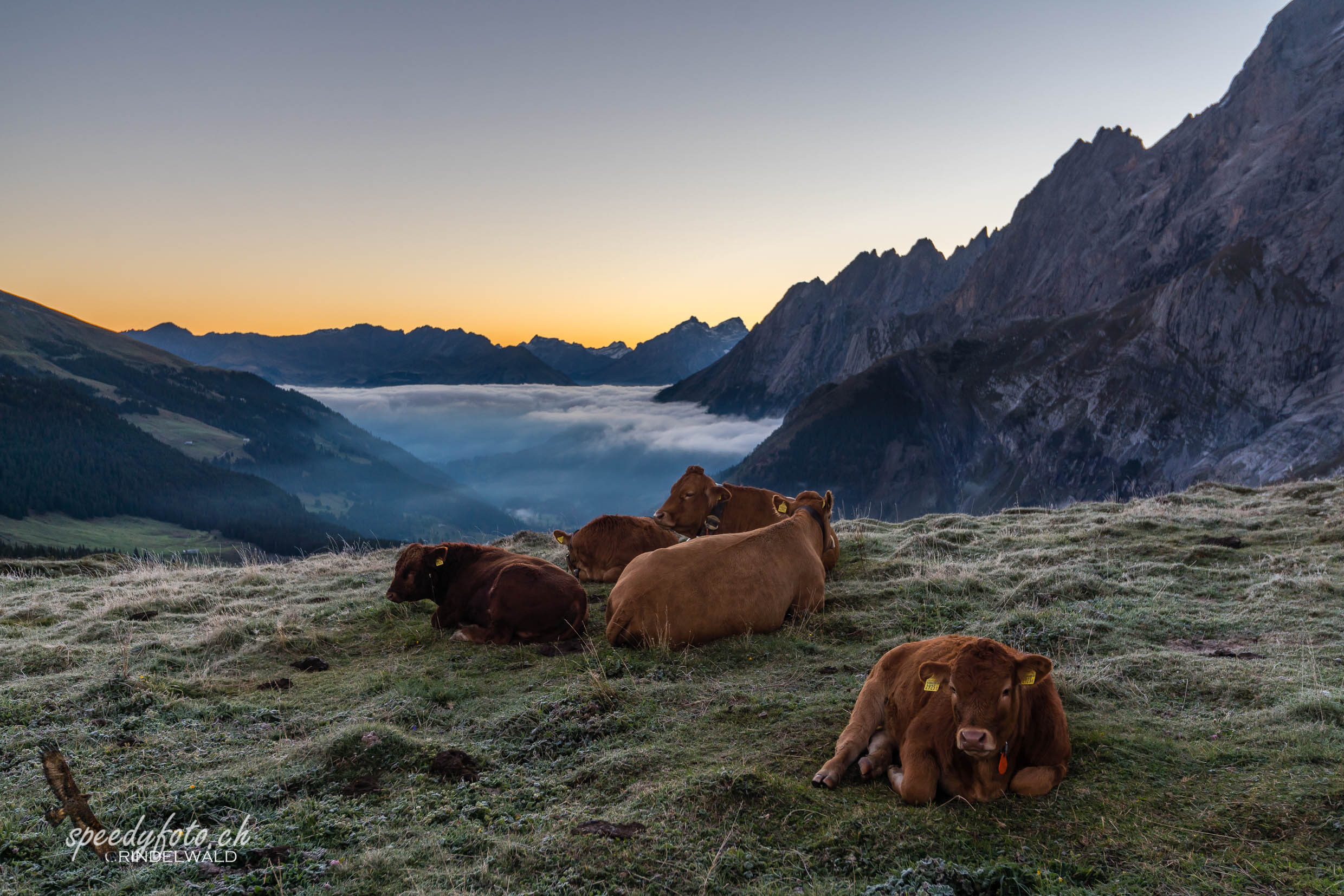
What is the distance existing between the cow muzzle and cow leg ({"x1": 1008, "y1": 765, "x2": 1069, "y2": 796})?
19.8 inches

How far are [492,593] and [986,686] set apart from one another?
6491 mm

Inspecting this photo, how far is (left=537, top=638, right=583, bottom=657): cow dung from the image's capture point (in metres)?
8.76

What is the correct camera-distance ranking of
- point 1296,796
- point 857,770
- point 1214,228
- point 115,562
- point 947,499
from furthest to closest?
point 947,499 → point 1214,228 → point 115,562 → point 857,770 → point 1296,796

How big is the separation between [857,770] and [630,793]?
5.70ft

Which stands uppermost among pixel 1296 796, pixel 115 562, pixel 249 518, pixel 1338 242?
pixel 1338 242

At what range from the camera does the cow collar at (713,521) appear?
13.5 metres

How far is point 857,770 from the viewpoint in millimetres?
5445

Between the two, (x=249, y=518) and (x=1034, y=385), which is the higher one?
(x=1034, y=385)

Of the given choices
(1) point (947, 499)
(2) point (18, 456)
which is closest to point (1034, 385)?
(1) point (947, 499)

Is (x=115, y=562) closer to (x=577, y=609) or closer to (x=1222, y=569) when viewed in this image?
(x=577, y=609)

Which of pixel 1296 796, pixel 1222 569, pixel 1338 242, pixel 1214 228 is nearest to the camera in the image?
pixel 1296 796

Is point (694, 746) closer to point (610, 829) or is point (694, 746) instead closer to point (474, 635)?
point (610, 829)

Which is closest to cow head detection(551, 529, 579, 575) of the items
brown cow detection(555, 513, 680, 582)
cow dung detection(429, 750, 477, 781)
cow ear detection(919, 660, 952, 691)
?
brown cow detection(555, 513, 680, 582)

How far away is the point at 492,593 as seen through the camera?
9.54 m
